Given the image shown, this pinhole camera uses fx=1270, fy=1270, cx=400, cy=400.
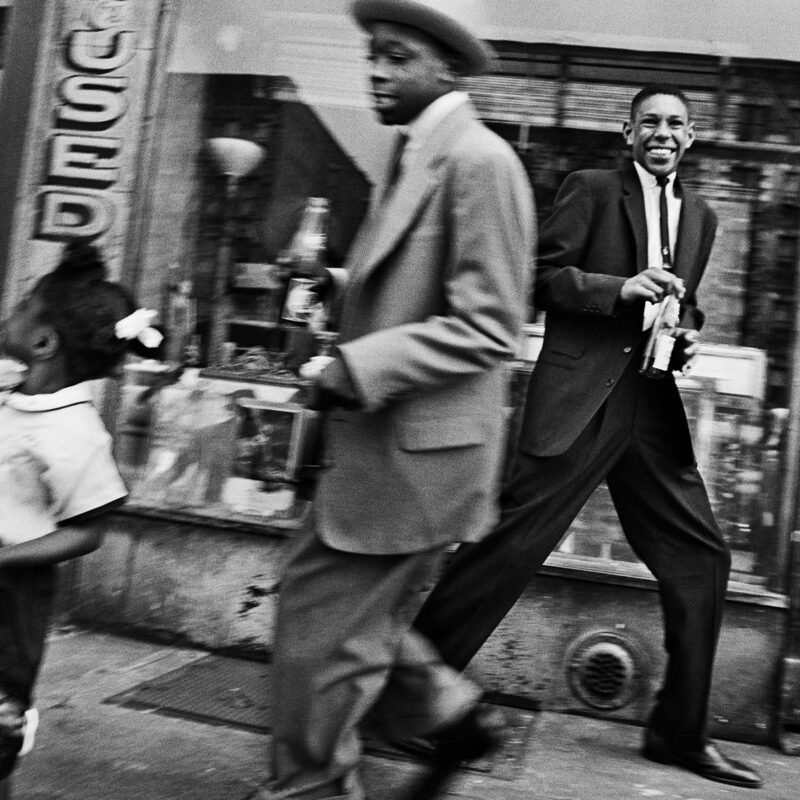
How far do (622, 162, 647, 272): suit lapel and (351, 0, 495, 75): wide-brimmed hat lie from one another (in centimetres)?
113

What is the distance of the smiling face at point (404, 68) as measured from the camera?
2773 mm

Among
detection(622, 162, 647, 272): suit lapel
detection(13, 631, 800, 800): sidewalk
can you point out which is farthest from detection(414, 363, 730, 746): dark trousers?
detection(622, 162, 647, 272): suit lapel

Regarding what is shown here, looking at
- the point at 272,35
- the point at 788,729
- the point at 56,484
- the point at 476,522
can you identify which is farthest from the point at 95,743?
the point at 272,35

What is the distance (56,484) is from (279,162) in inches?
99.9

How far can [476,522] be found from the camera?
9.00 feet

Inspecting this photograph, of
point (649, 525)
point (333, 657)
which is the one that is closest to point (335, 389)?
point (333, 657)

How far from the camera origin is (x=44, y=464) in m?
2.69

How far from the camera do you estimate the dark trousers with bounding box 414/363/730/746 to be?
3.64 meters

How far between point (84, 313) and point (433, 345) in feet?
→ 2.67

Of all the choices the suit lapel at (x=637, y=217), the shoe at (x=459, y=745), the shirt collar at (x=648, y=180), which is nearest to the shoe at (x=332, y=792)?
the shoe at (x=459, y=745)

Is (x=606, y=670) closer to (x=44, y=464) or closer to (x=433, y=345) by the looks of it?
(x=433, y=345)

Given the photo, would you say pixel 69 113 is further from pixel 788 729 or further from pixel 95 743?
pixel 788 729

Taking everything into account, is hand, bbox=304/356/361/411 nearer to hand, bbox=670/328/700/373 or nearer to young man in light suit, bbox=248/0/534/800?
young man in light suit, bbox=248/0/534/800

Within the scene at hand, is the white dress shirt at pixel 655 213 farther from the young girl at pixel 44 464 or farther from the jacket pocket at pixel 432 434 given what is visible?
the young girl at pixel 44 464
